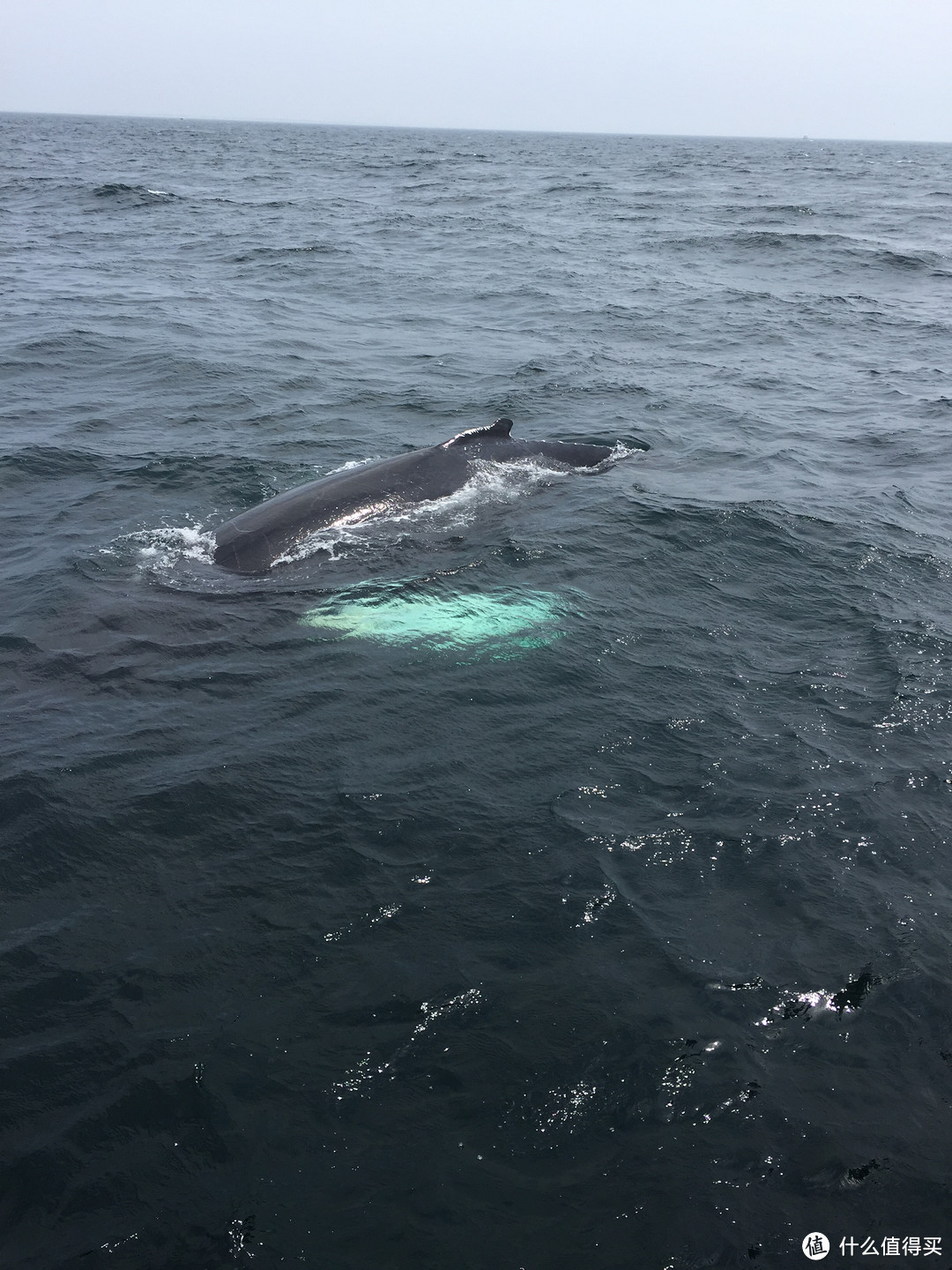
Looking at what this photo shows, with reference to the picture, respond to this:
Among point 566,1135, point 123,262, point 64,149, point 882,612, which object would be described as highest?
point 64,149

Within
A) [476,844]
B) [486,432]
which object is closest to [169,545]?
[486,432]

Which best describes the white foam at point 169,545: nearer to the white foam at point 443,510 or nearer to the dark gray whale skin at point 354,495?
the dark gray whale skin at point 354,495

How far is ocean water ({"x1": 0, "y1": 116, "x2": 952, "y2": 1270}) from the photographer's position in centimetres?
583

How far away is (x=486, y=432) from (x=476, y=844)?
959 centimetres

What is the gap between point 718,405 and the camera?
22.4 m

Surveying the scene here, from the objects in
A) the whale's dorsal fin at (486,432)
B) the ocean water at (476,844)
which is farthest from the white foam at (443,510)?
the whale's dorsal fin at (486,432)

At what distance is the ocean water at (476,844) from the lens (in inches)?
230

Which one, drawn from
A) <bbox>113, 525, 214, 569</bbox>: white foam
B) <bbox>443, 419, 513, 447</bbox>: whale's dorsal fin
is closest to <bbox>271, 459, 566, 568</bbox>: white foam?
<bbox>443, 419, 513, 447</bbox>: whale's dorsal fin

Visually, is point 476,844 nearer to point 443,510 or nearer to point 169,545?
point 443,510

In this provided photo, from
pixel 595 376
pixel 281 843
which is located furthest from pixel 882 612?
pixel 595 376

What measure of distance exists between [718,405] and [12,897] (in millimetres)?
19142

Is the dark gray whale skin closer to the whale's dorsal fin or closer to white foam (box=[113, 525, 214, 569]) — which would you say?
the whale's dorsal fin

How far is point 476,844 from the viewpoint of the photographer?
849 cm

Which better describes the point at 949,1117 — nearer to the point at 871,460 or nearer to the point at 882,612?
the point at 882,612
